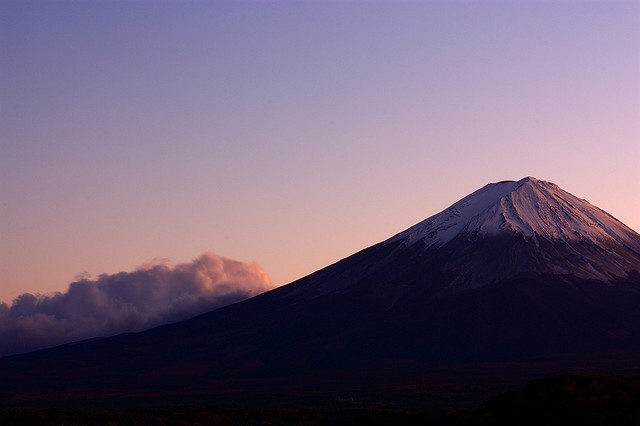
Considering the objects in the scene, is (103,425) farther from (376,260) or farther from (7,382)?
(376,260)

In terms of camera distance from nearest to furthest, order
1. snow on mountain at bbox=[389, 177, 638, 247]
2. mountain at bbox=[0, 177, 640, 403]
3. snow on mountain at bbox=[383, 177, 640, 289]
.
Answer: mountain at bbox=[0, 177, 640, 403] < snow on mountain at bbox=[383, 177, 640, 289] < snow on mountain at bbox=[389, 177, 638, 247]

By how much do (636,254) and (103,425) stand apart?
13535cm

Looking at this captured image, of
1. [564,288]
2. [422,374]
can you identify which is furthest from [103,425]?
[564,288]

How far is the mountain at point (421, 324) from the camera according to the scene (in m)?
128

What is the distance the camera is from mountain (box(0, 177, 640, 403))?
419 feet

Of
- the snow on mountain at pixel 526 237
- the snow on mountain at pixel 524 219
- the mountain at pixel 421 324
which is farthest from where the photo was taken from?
the snow on mountain at pixel 524 219

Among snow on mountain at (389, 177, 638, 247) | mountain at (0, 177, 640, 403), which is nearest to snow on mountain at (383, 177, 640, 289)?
snow on mountain at (389, 177, 638, 247)

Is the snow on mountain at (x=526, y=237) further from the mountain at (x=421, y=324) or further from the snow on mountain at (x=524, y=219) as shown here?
the mountain at (x=421, y=324)

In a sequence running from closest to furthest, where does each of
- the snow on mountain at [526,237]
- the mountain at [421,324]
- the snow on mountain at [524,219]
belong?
1. the mountain at [421,324]
2. the snow on mountain at [526,237]
3. the snow on mountain at [524,219]

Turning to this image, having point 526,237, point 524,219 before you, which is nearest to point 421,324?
point 526,237

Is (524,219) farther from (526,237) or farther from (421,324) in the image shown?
(421,324)

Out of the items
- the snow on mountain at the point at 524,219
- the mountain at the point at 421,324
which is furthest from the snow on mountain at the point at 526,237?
the mountain at the point at 421,324

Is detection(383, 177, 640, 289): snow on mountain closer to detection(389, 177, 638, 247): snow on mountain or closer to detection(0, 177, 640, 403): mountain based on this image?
detection(389, 177, 638, 247): snow on mountain

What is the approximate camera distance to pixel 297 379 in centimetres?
12950
